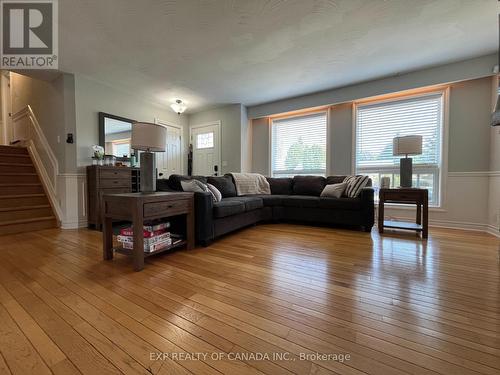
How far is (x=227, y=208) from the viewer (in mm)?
2639

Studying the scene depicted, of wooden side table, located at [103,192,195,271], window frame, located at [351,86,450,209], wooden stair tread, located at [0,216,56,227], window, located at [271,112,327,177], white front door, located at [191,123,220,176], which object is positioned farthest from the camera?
white front door, located at [191,123,220,176]

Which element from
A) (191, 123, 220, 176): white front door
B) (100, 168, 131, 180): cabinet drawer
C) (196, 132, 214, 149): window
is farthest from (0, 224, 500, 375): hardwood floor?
(196, 132, 214, 149): window

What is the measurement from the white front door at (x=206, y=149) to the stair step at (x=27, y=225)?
2.92m

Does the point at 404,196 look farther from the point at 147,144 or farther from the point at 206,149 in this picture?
the point at 206,149

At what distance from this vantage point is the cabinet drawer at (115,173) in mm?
3406

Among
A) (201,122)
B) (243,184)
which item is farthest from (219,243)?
(201,122)

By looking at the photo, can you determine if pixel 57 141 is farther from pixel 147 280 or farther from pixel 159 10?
pixel 147 280

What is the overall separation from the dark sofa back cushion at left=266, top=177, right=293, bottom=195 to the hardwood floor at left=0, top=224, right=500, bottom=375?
2068mm

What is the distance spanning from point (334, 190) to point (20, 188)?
517 centimetres

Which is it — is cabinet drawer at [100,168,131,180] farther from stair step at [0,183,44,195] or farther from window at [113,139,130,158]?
stair step at [0,183,44,195]

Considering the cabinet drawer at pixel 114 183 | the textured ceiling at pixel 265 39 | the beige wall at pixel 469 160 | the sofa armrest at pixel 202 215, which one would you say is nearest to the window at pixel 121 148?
the cabinet drawer at pixel 114 183

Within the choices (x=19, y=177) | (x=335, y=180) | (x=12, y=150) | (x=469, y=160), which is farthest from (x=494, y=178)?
(x=12, y=150)

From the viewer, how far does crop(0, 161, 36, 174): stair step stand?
12.3ft

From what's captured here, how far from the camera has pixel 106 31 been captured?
7.92 ft
